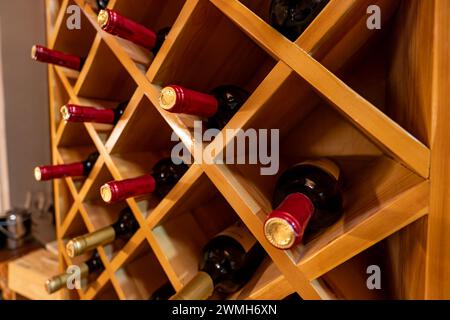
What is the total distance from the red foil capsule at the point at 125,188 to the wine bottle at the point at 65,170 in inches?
8.0

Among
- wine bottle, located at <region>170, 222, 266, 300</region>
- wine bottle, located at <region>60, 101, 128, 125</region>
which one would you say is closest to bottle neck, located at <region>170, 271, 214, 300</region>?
wine bottle, located at <region>170, 222, 266, 300</region>

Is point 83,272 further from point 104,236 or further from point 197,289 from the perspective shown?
point 197,289

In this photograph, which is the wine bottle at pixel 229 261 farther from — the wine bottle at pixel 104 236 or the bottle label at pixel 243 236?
the wine bottle at pixel 104 236

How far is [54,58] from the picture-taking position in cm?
53

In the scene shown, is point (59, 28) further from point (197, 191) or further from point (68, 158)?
point (197, 191)

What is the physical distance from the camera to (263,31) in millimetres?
312

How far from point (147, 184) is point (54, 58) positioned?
0.34 m

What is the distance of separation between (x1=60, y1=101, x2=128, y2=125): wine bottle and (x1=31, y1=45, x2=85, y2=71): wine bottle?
0.12 meters

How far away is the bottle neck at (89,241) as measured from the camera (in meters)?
0.47

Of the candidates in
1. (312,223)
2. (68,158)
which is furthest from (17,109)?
(312,223)

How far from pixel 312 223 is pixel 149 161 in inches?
15.0

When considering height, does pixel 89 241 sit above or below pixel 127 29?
below

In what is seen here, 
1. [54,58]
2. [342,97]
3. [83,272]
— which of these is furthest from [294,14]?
[83,272]

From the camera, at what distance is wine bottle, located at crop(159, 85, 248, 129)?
32cm
